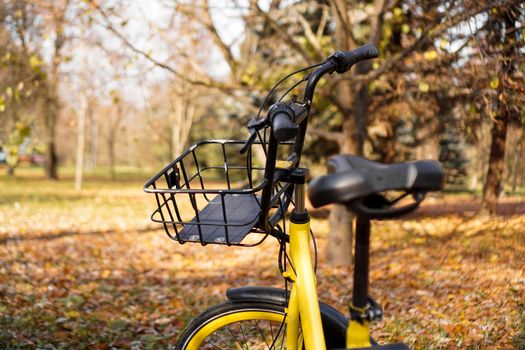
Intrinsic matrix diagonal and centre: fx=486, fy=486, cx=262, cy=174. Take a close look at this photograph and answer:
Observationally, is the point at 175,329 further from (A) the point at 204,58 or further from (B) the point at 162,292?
(A) the point at 204,58

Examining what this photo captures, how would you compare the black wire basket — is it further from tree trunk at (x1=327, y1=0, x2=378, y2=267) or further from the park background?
tree trunk at (x1=327, y1=0, x2=378, y2=267)

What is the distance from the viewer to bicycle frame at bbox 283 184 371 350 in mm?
1705

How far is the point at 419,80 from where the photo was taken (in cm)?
609

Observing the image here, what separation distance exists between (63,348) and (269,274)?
313 cm

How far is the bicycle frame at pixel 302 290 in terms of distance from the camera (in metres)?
1.71

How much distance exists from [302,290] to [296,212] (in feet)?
0.93

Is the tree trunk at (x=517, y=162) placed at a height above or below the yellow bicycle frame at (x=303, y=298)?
above

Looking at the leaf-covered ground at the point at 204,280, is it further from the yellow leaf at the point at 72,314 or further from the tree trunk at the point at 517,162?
the tree trunk at the point at 517,162

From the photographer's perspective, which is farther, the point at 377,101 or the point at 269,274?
the point at 377,101

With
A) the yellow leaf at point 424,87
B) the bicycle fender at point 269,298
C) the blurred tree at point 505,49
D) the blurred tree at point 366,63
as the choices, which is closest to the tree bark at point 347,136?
the blurred tree at point 366,63

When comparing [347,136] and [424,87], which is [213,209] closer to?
[424,87]

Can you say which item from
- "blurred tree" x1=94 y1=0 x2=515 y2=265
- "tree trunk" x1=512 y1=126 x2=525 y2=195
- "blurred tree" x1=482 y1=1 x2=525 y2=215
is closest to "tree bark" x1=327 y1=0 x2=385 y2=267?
"blurred tree" x1=94 y1=0 x2=515 y2=265

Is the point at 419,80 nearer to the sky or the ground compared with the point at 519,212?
nearer to the sky

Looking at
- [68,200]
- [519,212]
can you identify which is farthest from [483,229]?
[68,200]
